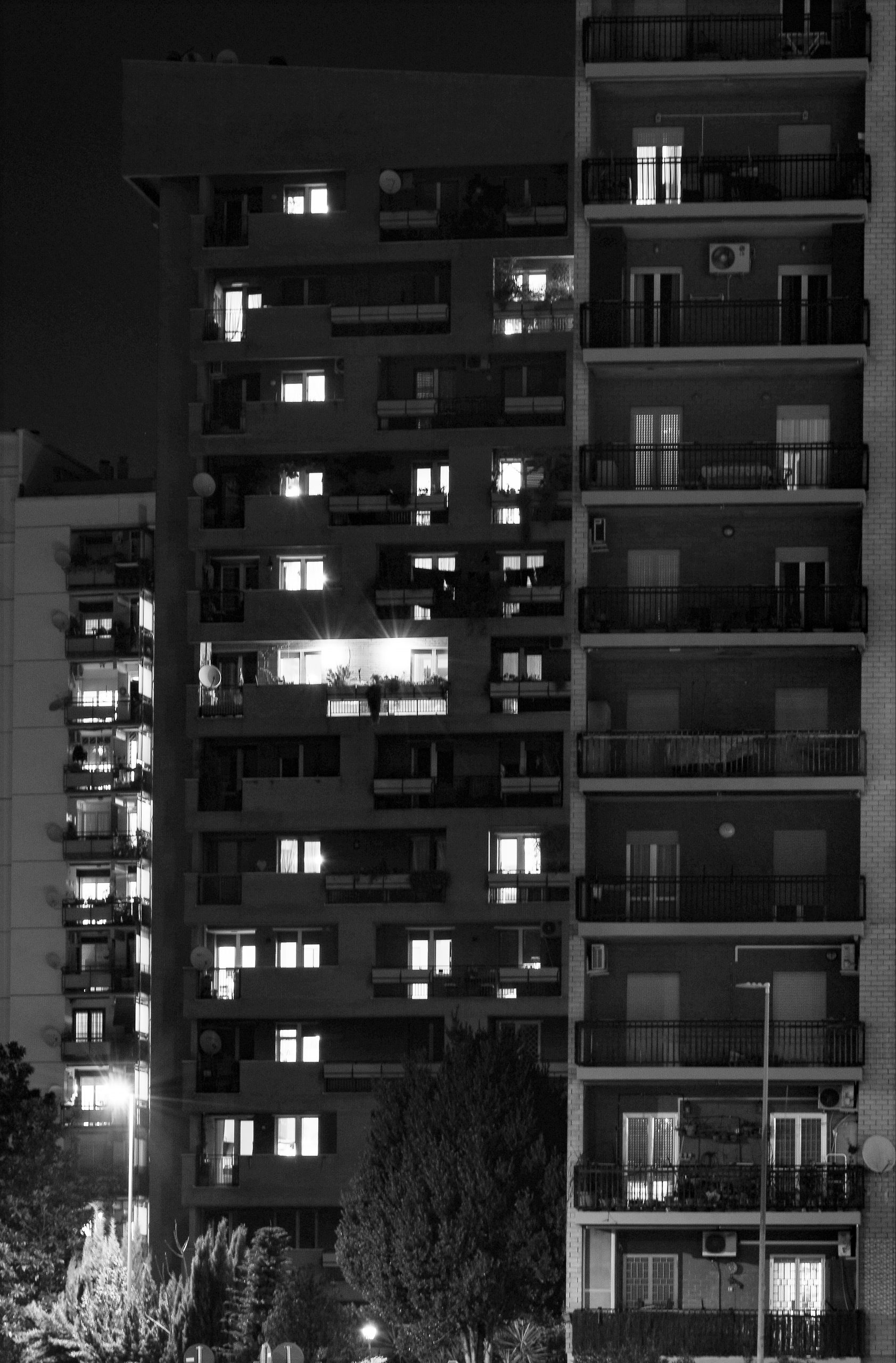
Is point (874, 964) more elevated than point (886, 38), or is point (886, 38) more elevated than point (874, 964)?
point (886, 38)

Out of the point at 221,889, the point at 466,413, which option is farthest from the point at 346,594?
the point at 221,889

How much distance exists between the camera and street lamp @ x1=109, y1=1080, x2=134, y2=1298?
68.1m

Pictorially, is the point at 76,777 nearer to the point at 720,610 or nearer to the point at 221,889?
the point at 221,889

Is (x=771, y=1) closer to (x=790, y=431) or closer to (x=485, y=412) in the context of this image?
(x=790, y=431)

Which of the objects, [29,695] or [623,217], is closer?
[623,217]

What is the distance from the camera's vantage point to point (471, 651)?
80.0 metres

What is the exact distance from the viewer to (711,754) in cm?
5953

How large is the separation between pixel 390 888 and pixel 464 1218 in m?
17.1

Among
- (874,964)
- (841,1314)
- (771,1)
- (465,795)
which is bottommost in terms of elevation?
(841,1314)

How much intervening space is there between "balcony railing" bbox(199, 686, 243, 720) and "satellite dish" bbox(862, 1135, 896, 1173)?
28.0 m

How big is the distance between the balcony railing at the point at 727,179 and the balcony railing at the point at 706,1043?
16512 millimetres

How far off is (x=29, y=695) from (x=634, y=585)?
43.6 m

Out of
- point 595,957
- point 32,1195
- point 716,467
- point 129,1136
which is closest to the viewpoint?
→ point 595,957

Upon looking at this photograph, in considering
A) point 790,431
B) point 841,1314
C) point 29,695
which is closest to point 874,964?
point 841,1314
